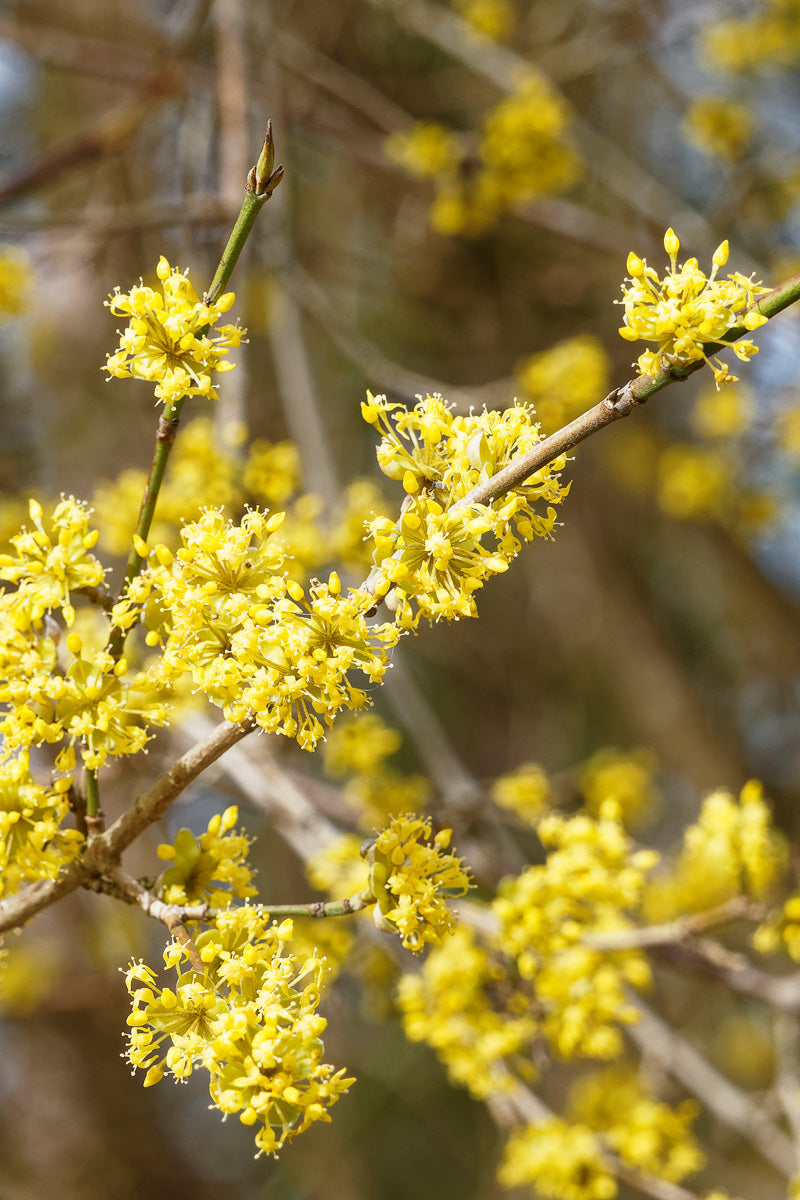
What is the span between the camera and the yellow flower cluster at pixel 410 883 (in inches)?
61.1

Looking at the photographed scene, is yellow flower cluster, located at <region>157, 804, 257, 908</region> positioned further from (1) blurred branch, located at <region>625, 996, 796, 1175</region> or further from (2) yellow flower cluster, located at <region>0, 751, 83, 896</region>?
(1) blurred branch, located at <region>625, 996, 796, 1175</region>

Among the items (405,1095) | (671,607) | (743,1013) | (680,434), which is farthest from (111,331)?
(743,1013)

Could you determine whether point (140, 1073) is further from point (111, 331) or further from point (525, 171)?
point (525, 171)

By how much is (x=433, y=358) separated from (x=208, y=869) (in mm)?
5450

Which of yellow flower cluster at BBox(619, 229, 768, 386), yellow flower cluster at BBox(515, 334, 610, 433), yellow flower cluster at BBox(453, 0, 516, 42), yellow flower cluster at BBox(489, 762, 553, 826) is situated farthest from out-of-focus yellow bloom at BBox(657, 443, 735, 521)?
yellow flower cluster at BBox(619, 229, 768, 386)

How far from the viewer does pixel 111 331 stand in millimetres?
6281

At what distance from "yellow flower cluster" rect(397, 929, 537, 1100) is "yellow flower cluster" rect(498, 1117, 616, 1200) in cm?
18

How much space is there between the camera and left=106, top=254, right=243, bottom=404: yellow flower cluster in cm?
147

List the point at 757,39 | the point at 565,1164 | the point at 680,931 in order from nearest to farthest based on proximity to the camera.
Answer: the point at 680,931, the point at 565,1164, the point at 757,39

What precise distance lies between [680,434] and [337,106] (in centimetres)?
325

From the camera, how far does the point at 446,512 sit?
142cm

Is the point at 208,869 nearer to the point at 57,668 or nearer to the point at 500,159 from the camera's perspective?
the point at 57,668

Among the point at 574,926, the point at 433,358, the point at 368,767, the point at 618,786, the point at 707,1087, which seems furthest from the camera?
the point at 433,358

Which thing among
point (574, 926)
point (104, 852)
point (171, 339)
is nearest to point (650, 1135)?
point (574, 926)
